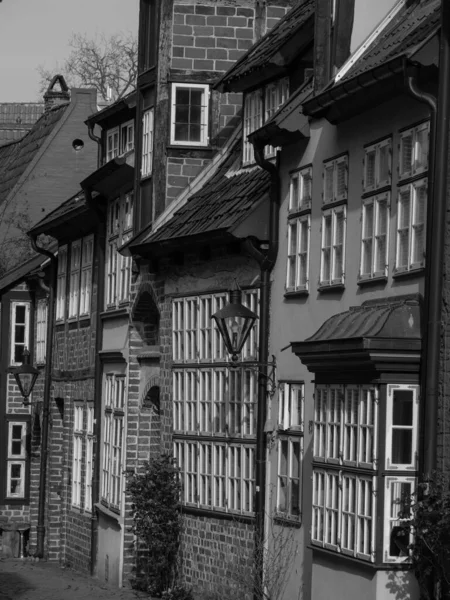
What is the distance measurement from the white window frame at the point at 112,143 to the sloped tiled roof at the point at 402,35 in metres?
11.0

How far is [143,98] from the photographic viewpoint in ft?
80.4

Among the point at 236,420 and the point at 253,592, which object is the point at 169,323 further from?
the point at 253,592

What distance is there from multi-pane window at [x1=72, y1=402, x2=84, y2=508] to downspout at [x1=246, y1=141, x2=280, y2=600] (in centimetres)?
1001

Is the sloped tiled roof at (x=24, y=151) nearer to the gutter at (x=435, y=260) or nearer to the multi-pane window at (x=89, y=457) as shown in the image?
the multi-pane window at (x=89, y=457)

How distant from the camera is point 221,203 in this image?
2088 cm

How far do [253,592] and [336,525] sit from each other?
3.11 metres

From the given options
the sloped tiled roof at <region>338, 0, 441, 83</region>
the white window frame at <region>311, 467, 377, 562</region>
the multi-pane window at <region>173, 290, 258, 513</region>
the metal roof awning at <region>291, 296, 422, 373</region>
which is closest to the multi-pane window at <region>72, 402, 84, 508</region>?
the multi-pane window at <region>173, 290, 258, 513</region>

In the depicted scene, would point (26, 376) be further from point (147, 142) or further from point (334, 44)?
point (334, 44)

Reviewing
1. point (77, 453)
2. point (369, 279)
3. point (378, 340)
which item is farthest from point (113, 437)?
point (378, 340)

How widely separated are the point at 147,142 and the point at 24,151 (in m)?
15.7

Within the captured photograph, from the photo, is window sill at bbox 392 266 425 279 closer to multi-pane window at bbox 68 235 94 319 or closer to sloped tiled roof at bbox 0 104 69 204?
multi-pane window at bbox 68 235 94 319

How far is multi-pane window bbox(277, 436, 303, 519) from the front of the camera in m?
17.9

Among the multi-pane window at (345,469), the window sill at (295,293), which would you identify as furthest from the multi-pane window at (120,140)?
the multi-pane window at (345,469)

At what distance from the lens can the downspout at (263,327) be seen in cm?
1884
